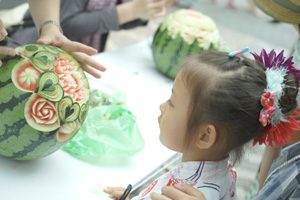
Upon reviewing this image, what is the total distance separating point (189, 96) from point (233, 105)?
4.8 inches

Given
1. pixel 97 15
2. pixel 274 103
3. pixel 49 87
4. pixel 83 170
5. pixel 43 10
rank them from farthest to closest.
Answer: pixel 97 15 < pixel 43 10 < pixel 83 170 < pixel 49 87 < pixel 274 103

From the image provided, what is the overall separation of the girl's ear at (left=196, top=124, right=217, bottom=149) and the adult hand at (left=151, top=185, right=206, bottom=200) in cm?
11

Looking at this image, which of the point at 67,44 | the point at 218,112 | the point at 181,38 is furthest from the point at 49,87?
the point at 181,38

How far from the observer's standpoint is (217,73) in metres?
0.88

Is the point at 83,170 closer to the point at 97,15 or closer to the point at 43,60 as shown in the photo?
the point at 43,60

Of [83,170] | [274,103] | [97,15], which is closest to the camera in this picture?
[274,103]

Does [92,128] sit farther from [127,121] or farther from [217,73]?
[217,73]

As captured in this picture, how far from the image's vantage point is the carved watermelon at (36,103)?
928mm

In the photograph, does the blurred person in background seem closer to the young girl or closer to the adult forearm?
the adult forearm

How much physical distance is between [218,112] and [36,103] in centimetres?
48

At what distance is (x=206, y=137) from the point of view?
899 millimetres

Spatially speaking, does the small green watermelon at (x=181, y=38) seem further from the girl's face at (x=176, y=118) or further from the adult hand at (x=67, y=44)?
the girl's face at (x=176, y=118)

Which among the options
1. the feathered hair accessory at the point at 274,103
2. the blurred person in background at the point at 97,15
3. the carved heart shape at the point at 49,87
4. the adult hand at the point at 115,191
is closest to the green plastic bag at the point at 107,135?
the adult hand at the point at 115,191

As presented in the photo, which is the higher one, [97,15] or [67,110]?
[67,110]
